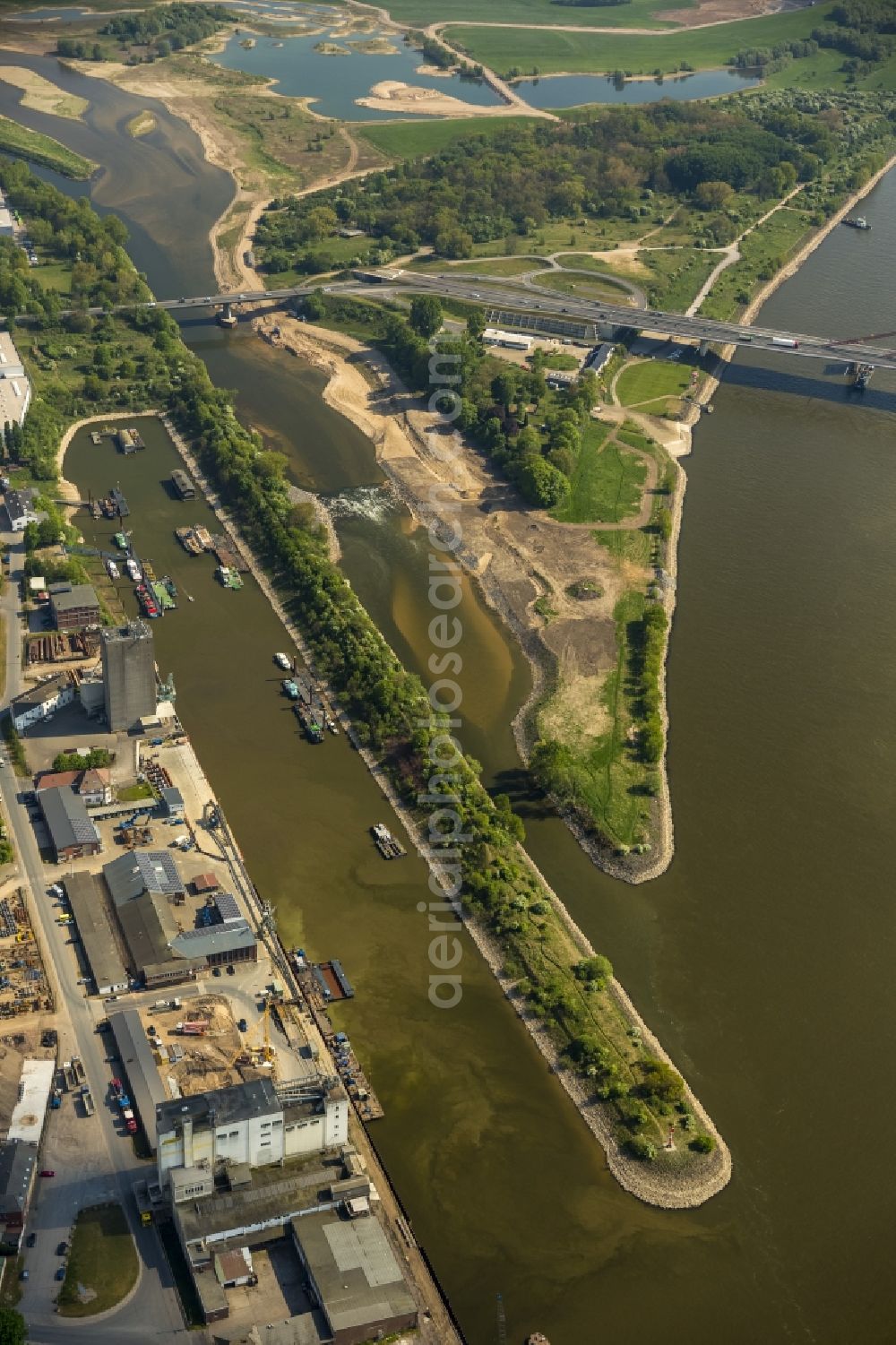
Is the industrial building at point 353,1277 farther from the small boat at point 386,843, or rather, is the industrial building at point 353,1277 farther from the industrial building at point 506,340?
the industrial building at point 506,340

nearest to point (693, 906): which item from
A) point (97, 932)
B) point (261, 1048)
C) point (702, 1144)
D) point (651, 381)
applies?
point (702, 1144)

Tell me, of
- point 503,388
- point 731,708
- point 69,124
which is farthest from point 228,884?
point 69,124

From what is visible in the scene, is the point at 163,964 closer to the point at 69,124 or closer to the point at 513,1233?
the point at 513,1233

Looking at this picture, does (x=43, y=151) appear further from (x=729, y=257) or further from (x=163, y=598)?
(x=163, y=598)

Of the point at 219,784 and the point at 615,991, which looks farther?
the point at 219,784

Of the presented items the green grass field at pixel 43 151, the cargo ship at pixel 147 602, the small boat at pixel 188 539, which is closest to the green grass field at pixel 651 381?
the small boat at pixel 188 539

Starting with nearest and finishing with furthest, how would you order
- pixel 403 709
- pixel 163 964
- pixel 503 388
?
pixel 163 964
pixel 403 709
pixel 503 388
